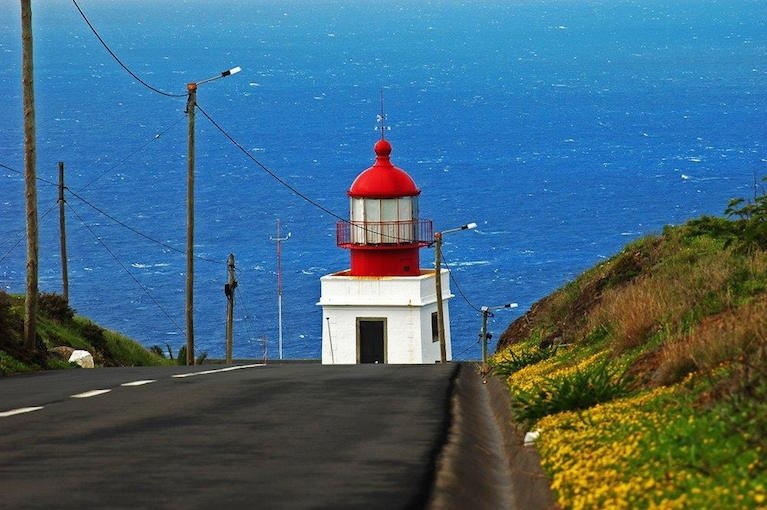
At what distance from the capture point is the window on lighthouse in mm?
46656

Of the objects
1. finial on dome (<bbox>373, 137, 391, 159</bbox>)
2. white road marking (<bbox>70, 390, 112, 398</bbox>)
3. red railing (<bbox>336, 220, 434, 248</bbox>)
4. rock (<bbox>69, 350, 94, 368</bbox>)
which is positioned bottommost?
white road marking (<bbox>70, 390, 112, 398</bbox>)

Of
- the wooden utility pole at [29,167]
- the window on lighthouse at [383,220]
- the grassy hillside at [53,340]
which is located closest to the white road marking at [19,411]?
the grassy hillside at [53,340]

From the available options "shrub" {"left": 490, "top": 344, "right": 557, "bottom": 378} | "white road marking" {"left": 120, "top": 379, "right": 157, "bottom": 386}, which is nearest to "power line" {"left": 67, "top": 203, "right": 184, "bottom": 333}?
"shrub" {"left": 490, "top": 344, "right": 557, "bottom": 378}

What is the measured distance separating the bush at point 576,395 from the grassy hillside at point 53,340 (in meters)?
12.9

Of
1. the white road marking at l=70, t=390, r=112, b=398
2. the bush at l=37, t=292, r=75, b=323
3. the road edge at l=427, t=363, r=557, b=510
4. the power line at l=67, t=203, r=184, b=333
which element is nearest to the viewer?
the road edge at l=427, t=363, r=557, b=510

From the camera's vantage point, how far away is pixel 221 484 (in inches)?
406

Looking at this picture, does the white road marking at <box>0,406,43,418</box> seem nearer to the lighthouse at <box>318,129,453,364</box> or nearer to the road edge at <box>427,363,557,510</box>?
the road edge at <box>427,363,557,510</box>

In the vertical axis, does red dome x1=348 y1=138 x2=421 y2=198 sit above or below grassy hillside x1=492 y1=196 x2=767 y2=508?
above

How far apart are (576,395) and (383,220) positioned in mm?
33460

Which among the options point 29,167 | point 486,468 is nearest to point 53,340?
point 29,167

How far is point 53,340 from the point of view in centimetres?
3388

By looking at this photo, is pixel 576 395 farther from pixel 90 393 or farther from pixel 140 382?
pixel 140 382

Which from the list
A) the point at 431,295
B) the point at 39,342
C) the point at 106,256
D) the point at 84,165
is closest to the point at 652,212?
the point at 106,256

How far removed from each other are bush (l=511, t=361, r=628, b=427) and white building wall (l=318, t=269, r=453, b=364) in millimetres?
32271
